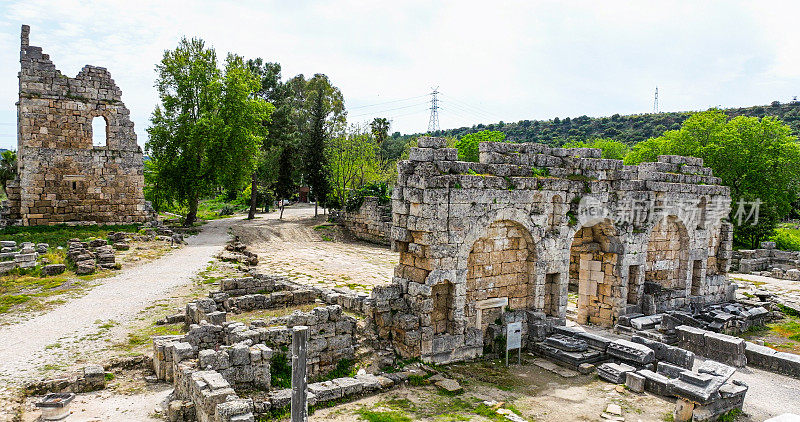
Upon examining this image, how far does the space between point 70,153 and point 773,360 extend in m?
28.9

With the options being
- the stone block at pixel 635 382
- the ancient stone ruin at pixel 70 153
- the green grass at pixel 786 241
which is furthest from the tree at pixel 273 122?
the green grass at pixel 786 241

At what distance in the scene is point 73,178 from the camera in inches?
957

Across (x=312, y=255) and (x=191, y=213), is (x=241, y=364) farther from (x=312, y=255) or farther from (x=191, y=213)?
(x=191, y=213)

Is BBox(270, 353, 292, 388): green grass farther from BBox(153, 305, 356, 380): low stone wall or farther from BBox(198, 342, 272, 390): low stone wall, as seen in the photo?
BBox(198, 342, 272, 390): low stone wall

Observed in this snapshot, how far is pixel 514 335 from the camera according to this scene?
38.9 ft

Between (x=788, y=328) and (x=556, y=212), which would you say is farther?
(x=788, y=328)

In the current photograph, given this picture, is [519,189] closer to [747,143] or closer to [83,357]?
[83,357]

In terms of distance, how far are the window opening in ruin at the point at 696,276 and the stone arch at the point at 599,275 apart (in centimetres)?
470

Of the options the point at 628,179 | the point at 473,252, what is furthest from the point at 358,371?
→ the point at 628,179

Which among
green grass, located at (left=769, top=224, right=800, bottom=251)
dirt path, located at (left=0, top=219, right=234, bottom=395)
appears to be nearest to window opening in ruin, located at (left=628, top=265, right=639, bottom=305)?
dirt path, located at (left=0, top=219, right=234, bottom=395)

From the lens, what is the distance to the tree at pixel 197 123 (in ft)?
92.0

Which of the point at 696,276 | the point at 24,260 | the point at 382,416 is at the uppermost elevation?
the point at 24,260

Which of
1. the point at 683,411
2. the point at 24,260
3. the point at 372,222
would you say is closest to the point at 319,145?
the point at 372,222

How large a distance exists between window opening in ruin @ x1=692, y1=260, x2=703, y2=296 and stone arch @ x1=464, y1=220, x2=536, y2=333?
8.54 m
